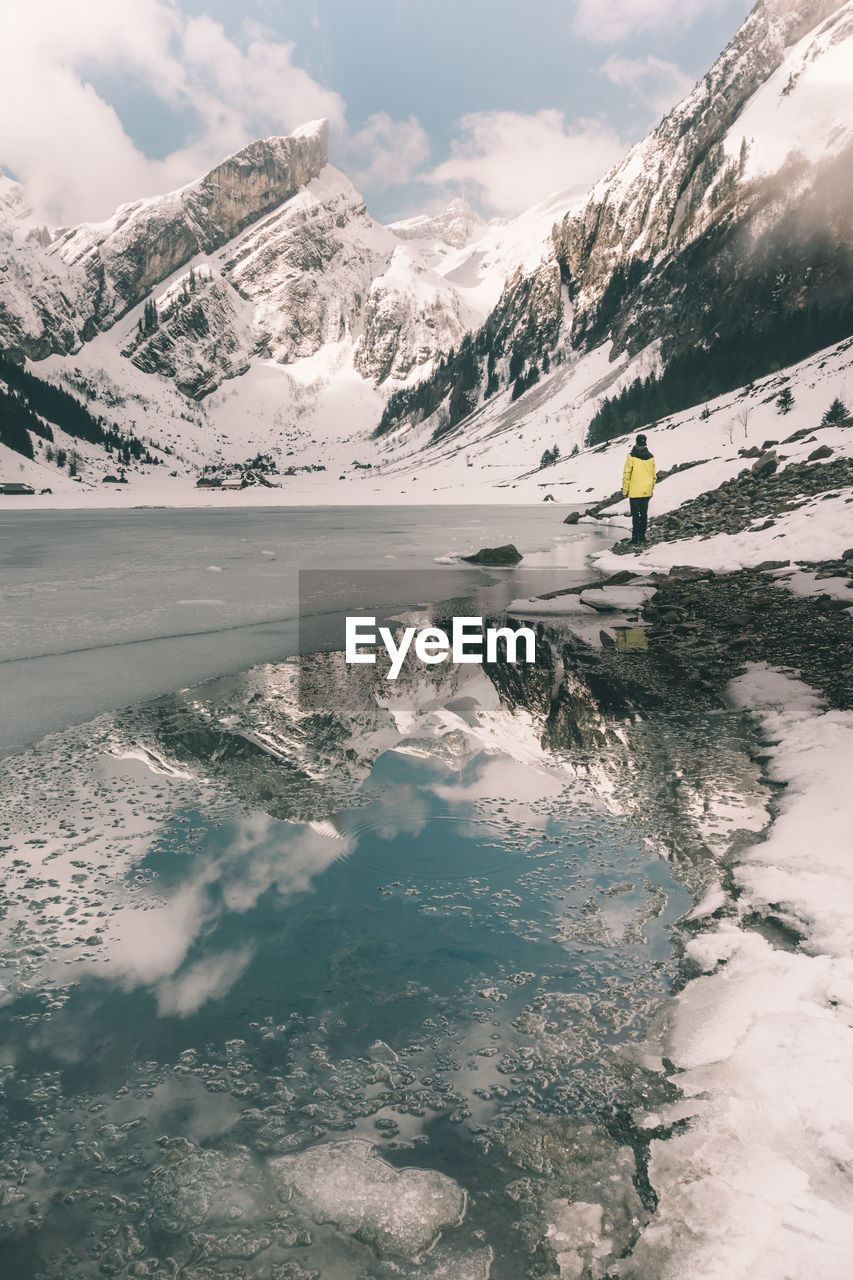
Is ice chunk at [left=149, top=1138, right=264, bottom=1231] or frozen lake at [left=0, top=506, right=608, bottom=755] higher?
frozen lake at [left=0, top=506, right=608, bottom=755]

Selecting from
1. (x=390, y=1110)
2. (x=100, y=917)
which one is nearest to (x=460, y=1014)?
(x=390, y=1110)

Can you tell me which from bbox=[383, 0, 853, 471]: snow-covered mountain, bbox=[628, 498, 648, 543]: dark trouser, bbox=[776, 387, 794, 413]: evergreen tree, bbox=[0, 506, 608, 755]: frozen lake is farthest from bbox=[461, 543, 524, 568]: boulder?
bbox=[383, 0, 853, 471]: snow-covered mountain

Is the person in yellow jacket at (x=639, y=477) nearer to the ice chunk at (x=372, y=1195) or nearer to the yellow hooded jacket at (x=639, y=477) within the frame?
the yellow hooded jacket at (x=639, y=477)

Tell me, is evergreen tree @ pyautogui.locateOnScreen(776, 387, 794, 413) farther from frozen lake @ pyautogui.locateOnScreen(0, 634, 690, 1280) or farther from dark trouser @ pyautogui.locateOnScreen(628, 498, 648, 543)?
frozen lake @ pyautogui.locateOnScreen(0, 634, 690, 1280)

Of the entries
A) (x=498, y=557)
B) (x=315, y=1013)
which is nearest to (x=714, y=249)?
(x=498, y=557)

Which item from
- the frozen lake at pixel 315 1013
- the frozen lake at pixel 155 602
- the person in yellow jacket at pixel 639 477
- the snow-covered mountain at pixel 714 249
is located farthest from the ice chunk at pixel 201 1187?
the snow-covered mountain at pixel 714 249

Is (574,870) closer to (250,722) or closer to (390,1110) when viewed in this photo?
(390,1110)

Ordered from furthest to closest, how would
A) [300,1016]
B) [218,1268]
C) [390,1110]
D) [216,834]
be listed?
[216,834] < [300,1016] < [390,1110] < [218,1268]

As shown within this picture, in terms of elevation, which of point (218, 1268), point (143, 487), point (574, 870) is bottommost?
point (218, 1268)
